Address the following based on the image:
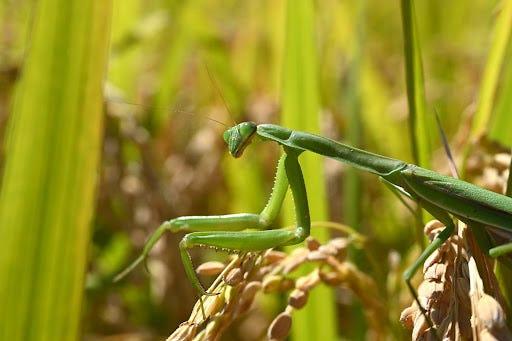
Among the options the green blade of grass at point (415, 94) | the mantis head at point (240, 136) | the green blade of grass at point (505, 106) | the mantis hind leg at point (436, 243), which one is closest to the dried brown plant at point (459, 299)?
the mantis hind leg at point (436, 243)

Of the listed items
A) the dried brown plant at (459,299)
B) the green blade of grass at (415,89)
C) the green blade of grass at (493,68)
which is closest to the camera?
the dried brown plant at (459,299)

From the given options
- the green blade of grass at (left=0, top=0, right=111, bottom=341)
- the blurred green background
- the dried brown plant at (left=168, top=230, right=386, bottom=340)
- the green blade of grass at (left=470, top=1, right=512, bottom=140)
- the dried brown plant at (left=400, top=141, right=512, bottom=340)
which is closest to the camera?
the dried brown plant at (left=400, top=141, right=512, bottom=340)

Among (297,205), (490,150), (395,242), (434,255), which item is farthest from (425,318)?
(395,242)

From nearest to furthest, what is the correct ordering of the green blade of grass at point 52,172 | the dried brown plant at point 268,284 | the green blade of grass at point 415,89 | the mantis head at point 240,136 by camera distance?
the dried brown plant at point 268,284 → the green blade of grass at point 52,172 → the green blade of grass at point 415,89 → the mantis head at point 240,136

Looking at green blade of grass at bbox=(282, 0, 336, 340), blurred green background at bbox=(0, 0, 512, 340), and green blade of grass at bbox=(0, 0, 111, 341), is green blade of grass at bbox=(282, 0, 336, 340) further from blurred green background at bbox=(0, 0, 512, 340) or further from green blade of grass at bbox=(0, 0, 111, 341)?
green blade of grass at bbox=(0, 0, 111, 341)

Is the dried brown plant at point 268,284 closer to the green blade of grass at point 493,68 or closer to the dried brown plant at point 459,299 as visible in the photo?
the dried brown plant at point 459,299

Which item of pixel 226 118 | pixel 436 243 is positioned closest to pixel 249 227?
pixel 436 243

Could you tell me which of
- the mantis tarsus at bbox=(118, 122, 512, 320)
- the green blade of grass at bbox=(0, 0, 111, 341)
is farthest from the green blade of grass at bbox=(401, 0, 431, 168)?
the green blade of grass at bbox=(0, 0, 111, 341)

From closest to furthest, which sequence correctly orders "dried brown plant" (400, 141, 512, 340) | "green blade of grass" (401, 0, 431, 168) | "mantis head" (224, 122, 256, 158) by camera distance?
"dried brown plant" (400, 141, 512, 340)
"green blade of grass" (401, 0, 431, 168)
"mantis head" (224, 122, 256, 158)

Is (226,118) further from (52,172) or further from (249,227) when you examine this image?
(52,172)
